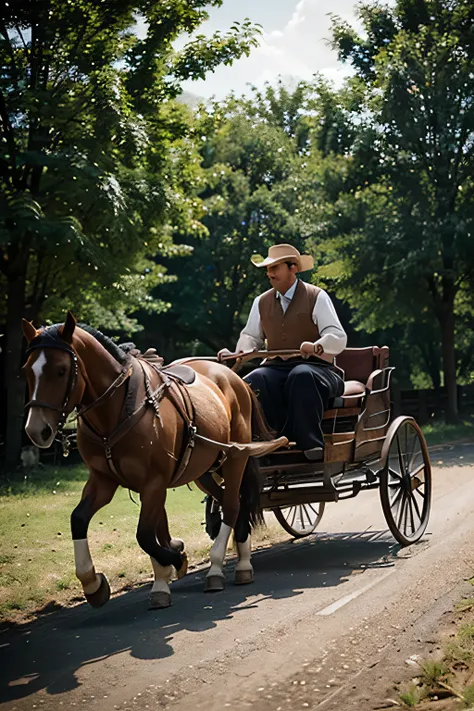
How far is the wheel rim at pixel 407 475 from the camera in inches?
365

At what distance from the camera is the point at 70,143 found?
585 inches

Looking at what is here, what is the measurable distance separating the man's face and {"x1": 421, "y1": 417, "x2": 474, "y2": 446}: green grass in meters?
13.4

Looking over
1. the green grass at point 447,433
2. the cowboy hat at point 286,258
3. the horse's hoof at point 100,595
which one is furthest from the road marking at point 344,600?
the green grass at point 447,433

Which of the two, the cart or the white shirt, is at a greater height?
the white shirt

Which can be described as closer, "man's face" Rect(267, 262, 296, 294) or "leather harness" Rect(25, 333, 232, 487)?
"leather harness" Rect(25, 333, 232, 487)

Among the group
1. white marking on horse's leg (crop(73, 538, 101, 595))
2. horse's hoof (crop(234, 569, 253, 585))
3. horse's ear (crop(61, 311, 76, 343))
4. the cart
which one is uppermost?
horse's ear (crop(61, 311, 76, 343))

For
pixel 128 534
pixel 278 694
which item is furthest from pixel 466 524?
pixel 278 694

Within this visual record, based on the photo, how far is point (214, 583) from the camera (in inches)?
297

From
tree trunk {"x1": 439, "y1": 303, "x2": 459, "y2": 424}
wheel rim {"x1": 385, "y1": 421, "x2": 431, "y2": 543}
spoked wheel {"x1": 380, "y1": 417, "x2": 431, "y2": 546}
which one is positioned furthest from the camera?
tree trunk {"x1": 439, "y1": 303, "x2": 459, "y2": 424}

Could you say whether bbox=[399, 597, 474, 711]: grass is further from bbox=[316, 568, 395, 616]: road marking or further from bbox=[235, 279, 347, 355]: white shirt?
bbox=[235, 279, 347, 355]: white shirt

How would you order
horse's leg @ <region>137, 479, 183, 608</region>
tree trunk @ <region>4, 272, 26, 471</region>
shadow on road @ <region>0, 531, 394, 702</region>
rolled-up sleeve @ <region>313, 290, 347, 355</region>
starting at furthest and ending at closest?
tree trunk @ <region>4, 272, 26, 471</region> < rolled-up sleeve @ <region>313, 290, 347, 355</region> < horse's leg @ <region>137, 479, 183, 608</region> < shadow on road @ <region>0, 531, 394, 702</region>

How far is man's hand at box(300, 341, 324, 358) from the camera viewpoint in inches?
329

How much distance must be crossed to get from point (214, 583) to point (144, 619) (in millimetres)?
995

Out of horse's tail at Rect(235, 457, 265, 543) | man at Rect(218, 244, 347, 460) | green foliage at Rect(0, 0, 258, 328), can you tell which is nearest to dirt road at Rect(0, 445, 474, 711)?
horse's tail at Rect(235, 457, 265, 543)
